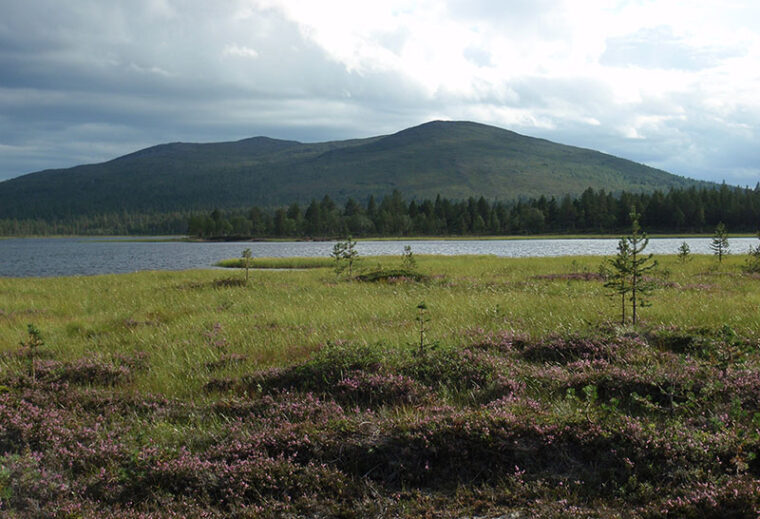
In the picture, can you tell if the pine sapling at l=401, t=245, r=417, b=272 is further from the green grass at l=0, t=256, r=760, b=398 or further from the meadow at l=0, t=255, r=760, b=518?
the meadow at l=0, t=255, r=760, b=518

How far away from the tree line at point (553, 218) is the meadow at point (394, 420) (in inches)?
5774

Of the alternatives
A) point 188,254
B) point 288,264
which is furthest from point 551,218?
point 288,264

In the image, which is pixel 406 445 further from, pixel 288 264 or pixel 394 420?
pixel 288 264

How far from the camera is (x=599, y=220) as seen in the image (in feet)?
533

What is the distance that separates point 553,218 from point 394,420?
177 m

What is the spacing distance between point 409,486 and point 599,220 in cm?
17352

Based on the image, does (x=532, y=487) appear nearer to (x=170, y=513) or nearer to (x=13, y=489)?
(x=170, y=513)

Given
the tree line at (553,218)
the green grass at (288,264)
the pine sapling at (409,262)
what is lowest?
the green grass at (288,264)

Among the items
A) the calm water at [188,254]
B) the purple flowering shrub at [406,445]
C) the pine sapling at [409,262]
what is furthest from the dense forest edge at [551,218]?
the purple flowering shrub at [406,445]

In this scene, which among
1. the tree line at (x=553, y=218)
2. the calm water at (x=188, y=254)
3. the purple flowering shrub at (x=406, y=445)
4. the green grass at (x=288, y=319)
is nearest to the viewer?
the purple flowering shrub at (x=406, y=445)

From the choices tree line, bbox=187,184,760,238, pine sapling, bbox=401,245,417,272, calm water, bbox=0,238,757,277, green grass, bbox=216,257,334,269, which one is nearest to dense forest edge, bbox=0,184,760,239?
tree line, bbox=187,184,760,238

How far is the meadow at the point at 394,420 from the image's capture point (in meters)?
4.75

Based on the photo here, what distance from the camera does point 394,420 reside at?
6016 millimetres

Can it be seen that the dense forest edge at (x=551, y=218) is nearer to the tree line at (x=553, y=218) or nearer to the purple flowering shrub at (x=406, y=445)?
the tree line at (x=553, y=218)
